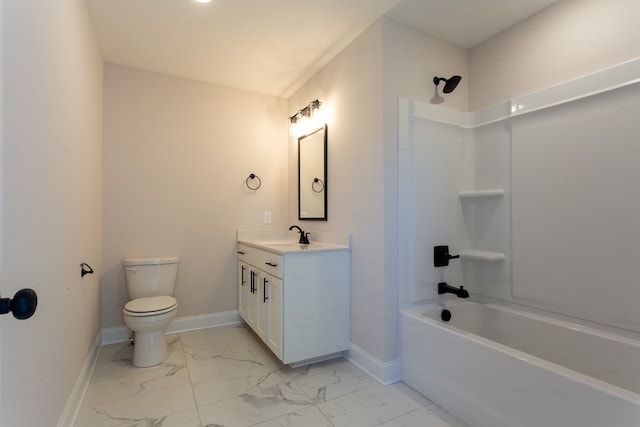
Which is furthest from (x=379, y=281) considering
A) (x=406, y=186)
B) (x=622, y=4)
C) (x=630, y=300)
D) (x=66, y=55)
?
(x=66, y=55)

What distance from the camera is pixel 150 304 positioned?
219cm

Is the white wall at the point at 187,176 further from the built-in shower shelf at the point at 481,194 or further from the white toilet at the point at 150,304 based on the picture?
the built-in shower shelf at the point at 481,194

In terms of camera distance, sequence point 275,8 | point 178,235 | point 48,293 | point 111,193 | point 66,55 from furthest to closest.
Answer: point 178,235 → point 111,193 → point 275,8 → point 66,55 → point 48,293

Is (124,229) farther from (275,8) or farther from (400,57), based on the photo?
(400,57)

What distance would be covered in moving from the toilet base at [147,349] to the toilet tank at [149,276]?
0.39 meters

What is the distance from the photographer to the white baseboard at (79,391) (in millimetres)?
1451

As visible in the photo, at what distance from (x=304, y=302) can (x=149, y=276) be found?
4.46 feet

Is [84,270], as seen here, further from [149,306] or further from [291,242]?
[291,242]

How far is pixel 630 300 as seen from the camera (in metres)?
1.54

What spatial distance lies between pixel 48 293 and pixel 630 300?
9.03 ft

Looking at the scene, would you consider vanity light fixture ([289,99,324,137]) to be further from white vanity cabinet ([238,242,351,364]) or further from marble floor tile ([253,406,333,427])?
marble floor tile ([253,406,333,427])

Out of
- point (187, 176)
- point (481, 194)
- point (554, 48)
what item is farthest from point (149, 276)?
point (554, 48)

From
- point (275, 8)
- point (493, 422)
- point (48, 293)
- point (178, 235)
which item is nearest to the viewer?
point (48, 293)

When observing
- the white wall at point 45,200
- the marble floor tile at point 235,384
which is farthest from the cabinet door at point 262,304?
the white wall at point 45,200
